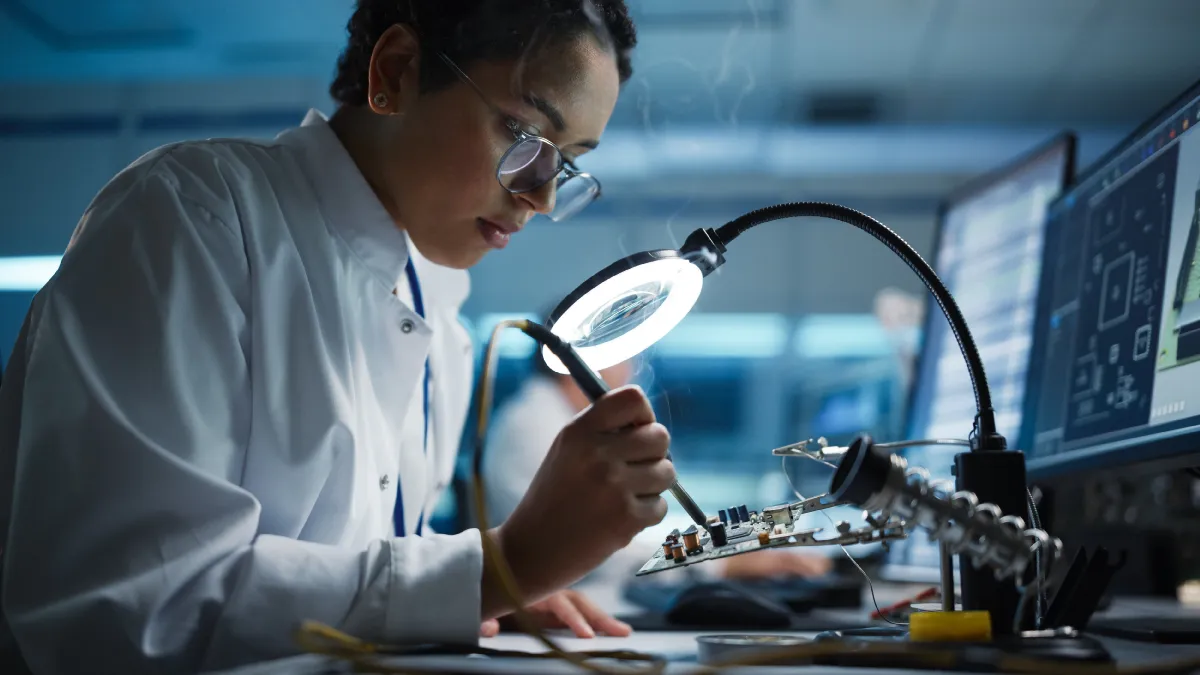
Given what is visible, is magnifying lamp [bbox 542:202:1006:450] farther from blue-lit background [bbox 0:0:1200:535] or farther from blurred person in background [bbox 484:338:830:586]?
blue-lit background [bbox 0:0:1200:535]

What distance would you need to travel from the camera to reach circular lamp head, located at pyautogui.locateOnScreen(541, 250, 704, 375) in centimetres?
82

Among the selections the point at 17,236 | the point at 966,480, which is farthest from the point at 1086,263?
the point at 17,236

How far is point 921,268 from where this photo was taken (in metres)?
0.82

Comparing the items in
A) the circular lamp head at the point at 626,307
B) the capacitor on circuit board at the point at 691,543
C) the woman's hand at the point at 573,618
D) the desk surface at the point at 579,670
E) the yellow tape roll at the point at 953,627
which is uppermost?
the circular lamp head at the point at 626,307

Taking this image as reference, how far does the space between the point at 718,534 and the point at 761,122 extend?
559cm

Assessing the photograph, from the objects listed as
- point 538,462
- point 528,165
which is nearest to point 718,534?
point 528,165

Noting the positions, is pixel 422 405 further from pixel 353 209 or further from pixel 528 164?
pixel 528 164

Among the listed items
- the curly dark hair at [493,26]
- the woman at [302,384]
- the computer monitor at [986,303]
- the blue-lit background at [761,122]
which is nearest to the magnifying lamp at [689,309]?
the woman at [302,384]

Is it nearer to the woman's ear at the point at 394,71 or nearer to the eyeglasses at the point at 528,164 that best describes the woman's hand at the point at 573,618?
the eyeglasses at the point at 528,164

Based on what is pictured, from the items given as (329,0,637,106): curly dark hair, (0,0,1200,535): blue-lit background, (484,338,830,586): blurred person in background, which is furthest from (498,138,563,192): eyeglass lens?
(0,0,1200,535): blue-lit background

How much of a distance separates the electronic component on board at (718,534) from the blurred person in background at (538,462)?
948 millimetres

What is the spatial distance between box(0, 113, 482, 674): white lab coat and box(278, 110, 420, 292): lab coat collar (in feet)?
0.09

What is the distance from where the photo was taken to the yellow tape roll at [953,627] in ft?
2.20

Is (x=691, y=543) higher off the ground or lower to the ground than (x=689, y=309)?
lower
